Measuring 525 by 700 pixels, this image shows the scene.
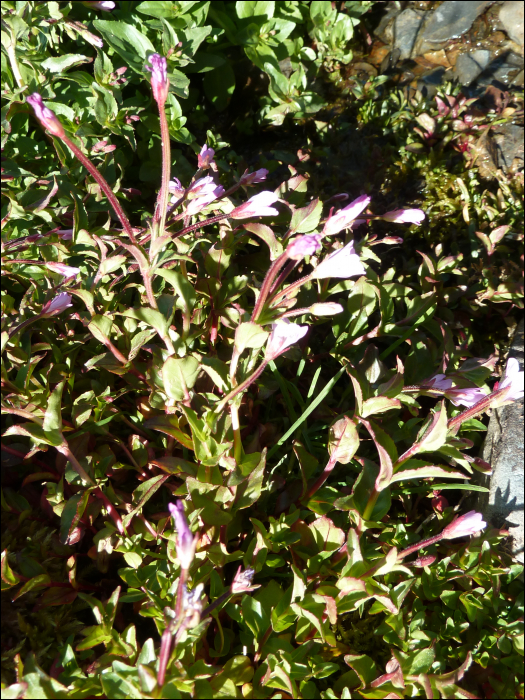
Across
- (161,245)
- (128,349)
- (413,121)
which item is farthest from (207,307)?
(413,121)

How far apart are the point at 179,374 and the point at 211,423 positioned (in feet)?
0.56

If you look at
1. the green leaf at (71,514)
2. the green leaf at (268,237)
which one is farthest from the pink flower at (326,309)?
the green leaf at (71,514)

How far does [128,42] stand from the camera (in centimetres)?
216

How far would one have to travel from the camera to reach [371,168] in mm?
2861

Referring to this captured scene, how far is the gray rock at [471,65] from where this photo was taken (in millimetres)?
3445

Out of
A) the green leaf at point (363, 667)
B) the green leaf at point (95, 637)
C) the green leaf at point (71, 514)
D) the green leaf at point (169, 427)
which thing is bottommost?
the green leaf at point (363, 667)

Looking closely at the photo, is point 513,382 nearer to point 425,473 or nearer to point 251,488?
point 425,473

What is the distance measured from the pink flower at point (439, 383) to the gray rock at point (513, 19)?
2.98 m

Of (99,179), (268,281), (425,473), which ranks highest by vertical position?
(99,179)

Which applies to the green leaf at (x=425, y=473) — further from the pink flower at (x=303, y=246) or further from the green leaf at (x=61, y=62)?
the green leaf at (x=61, y=62)

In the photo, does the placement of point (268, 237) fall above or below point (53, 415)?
above

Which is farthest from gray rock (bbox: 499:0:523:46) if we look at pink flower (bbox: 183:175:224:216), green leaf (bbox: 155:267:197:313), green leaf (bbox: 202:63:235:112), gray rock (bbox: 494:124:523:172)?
green leaf (bbox: 155:267:197:313)

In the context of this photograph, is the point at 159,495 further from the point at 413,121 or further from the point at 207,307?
the point at 413,121

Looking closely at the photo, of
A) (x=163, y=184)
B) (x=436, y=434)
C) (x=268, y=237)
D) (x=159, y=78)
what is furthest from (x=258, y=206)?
(x=436, y=434)
